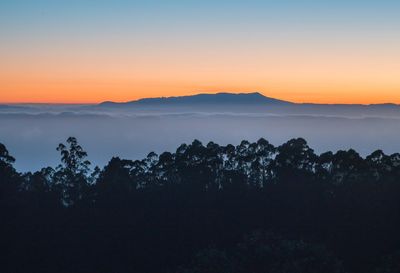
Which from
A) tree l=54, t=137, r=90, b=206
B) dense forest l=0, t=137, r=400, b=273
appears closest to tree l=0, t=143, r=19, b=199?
dense forest l=0, t=137, r=400, b=273

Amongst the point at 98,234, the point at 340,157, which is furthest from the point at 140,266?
the point at 340,157

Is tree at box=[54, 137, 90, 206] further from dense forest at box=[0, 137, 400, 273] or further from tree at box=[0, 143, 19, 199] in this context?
tree at box=[0, 143, 19, 199]

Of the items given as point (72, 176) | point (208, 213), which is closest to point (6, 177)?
point (72, 176)

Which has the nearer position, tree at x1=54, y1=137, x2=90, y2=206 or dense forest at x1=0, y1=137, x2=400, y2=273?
dense forest at x1=0, y1=137, x2=400, y2=273

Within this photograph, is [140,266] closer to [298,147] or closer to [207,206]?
[207,206]

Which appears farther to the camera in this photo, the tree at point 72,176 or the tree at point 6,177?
the tree at point 72,176

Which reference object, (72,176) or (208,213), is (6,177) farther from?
(208,213)

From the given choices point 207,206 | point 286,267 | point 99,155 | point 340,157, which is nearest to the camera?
point 286,267

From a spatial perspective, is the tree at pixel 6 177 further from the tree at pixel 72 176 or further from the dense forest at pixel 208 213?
the tree at pixel 72 176

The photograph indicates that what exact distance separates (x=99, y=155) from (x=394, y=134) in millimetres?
70483

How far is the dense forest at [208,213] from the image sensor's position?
2295 centimetres

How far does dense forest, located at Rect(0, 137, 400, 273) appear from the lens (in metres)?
22.9

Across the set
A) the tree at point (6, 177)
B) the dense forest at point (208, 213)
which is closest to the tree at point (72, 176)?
the dense forest at point (208, 213)

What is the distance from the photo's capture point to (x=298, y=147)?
30281mm
